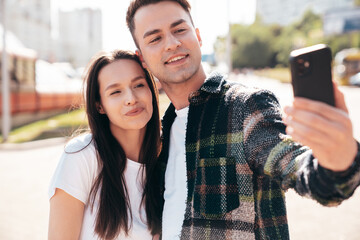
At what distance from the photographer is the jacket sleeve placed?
1.05m

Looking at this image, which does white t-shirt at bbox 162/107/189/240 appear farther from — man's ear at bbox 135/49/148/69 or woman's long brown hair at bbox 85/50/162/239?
man's ear at bbox 135/49/148/69

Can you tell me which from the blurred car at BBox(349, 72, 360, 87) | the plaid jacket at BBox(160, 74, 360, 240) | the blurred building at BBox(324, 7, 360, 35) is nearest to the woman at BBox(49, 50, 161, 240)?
the plaid jacket at BBox(160, 74, 360, 240)

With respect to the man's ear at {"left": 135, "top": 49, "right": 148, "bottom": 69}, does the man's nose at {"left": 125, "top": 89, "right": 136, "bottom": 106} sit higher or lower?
lower

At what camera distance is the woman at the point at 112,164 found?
2029mm

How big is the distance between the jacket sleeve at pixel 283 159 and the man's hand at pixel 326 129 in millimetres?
57

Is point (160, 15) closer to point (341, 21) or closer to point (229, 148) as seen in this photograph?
point (229, 148)

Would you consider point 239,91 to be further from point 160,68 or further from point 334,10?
point 334,10

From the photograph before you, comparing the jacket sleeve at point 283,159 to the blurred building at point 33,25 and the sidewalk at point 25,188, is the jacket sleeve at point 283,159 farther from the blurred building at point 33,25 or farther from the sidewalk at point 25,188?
the blurred building at point 33,25

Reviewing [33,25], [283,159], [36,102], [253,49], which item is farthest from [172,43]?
[253,49]

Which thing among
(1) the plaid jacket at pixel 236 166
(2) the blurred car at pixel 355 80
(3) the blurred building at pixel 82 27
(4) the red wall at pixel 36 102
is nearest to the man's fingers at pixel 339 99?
(1) the plaid jacket at pixel 236 166

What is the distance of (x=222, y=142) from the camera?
1.66 meters

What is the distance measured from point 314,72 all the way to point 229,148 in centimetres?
72

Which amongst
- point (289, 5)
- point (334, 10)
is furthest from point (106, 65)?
point (289, 5)

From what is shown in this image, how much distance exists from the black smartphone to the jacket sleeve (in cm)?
22
